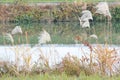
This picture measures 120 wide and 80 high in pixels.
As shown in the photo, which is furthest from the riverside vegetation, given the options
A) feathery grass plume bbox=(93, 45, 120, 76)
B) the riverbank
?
the riverbank

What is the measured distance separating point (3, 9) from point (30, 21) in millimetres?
1224

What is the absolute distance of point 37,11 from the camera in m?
17.6

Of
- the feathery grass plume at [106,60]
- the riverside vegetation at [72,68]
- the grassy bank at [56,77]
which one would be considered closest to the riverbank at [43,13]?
the riverside vegetation at [72,68]

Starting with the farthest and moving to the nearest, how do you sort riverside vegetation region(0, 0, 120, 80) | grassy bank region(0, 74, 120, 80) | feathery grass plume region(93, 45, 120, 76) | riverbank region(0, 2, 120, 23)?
riverbank region(0, 2, 120, 23)
feathery grass plume region(93, 45, 120, 76)
riverside vegetation region(0, 0, 120, 80)
grassy bank region(0, 74, 120, 80)

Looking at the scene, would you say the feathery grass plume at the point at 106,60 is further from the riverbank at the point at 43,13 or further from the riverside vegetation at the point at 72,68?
the riverbank at the point at 43,13

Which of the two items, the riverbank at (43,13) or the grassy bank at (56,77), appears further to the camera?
the riverbank at (43,13)

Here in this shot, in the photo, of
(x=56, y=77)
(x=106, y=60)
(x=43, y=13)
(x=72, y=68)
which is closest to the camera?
(x=56, y=77)

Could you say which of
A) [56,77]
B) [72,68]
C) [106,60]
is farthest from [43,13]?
[56,77]

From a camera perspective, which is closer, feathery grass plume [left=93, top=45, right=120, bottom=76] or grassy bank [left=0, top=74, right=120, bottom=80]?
grassy bank [left=0, top=74, right=120, bottom=80]

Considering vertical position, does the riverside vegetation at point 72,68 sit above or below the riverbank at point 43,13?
above

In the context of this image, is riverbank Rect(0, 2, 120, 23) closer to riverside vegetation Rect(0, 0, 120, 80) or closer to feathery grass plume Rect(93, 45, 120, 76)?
riverside vegetation Rect(0, 0, 120, 80)

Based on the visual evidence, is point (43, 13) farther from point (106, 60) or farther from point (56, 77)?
point (56, 77)

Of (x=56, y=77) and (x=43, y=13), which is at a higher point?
(x=56, y=77)

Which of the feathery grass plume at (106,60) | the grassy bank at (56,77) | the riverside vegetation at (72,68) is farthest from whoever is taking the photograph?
the feathery grass plume at (106,60)
